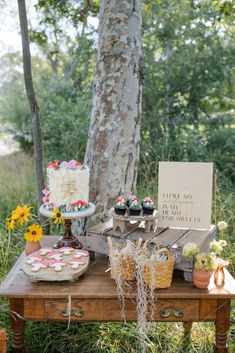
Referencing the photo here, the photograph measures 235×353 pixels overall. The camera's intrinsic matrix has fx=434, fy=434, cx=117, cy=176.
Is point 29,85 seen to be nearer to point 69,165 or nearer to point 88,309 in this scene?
point 69,165

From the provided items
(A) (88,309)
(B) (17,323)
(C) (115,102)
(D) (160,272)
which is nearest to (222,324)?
(D) (160,272)

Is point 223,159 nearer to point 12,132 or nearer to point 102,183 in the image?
point 102,183

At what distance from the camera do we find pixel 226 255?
331 centimetres

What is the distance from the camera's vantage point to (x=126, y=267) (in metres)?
2.02

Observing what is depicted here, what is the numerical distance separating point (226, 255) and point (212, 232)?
1071mm

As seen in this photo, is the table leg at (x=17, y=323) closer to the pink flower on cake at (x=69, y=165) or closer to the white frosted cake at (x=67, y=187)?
the white frosted cake at (x=67, y=187)

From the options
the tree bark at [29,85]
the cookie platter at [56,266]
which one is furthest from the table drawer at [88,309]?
the tree bark at [29,85]

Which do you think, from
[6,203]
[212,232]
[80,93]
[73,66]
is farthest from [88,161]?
[73,66]

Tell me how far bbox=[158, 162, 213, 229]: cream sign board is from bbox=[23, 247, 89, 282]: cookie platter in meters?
0.51

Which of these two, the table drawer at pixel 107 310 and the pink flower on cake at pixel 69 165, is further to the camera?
the pink flower on cake at pixel 69 165

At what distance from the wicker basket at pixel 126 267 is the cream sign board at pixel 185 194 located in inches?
14.9

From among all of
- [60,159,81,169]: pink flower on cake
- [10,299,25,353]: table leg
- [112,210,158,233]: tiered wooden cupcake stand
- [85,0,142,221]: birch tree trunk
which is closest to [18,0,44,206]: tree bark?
[85,0,142,221]: birch tree trunk

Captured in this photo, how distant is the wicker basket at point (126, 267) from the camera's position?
200 cm

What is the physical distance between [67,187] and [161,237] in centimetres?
53
